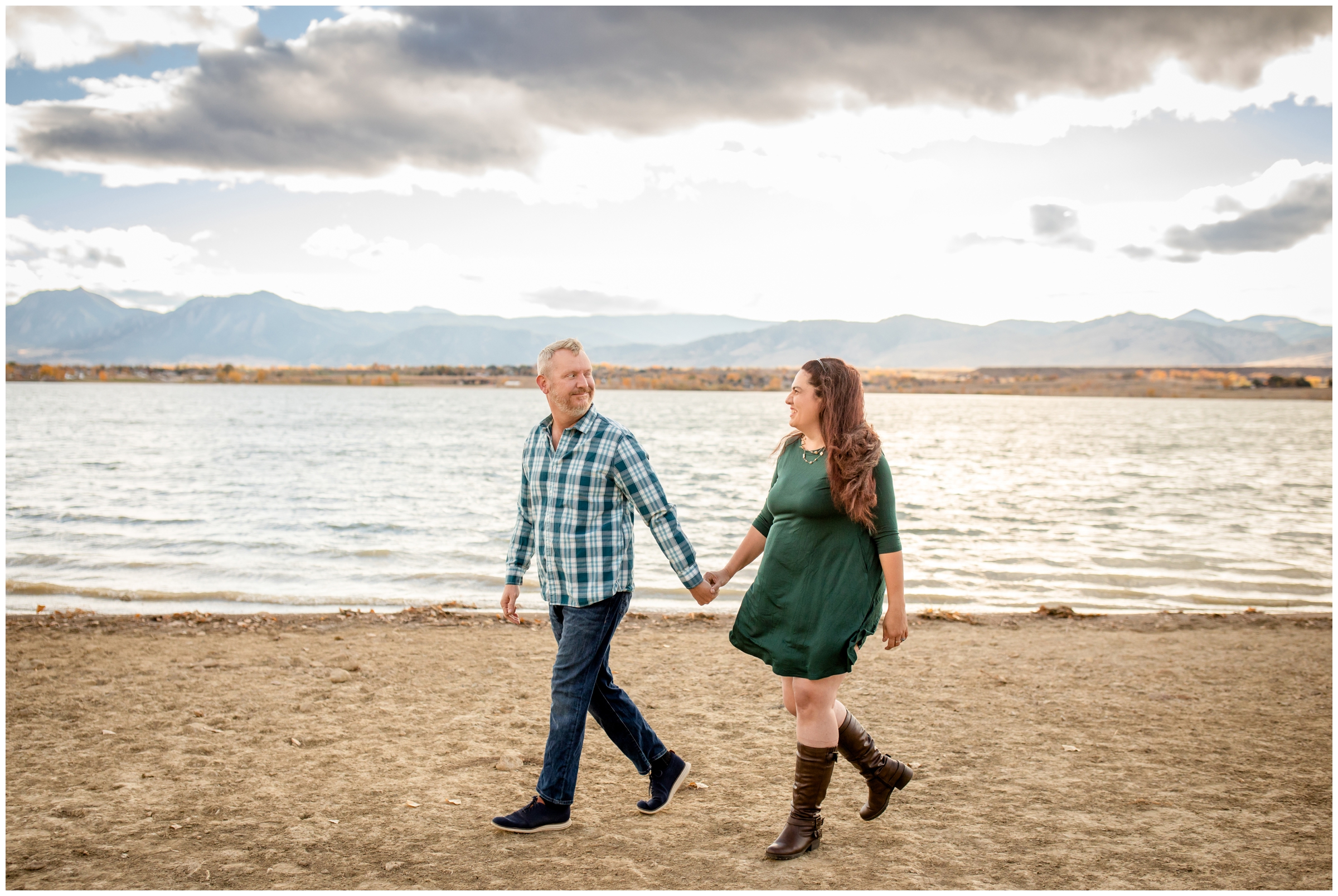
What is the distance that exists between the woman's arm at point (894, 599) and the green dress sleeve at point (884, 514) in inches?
1.6

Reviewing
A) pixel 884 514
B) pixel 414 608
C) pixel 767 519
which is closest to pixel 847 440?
pixel 884 514

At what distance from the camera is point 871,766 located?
14.5 feet

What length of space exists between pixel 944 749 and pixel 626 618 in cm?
482

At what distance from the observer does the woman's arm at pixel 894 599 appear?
385 cm

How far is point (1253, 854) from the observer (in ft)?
13.7

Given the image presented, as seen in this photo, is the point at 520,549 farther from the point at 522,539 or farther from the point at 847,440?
the point at 847,440

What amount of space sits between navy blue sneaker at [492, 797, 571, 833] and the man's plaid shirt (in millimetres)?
1123

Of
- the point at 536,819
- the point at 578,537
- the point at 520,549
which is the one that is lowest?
the point at 536,819

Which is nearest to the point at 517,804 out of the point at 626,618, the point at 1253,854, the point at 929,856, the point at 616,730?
the point at 616,730

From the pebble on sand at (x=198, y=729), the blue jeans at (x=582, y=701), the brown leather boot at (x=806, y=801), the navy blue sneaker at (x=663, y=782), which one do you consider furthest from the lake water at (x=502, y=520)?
the brown leather boot at (x=806, y=801)

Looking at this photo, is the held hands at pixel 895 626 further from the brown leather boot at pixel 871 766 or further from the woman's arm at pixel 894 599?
the brown leather boot at pixel 871 766

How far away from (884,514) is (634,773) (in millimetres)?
2549

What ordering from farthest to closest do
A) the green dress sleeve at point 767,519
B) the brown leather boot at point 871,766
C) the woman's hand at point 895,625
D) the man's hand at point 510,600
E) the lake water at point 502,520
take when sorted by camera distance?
the lake water at point 502,520 < the man's hand at point 510,600 < the brown leather boot at point 871,766 < the green dress sleeve at point 767,519 < the woman's hand at point 895,625

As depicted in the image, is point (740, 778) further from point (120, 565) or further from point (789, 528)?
point (120, 565)
